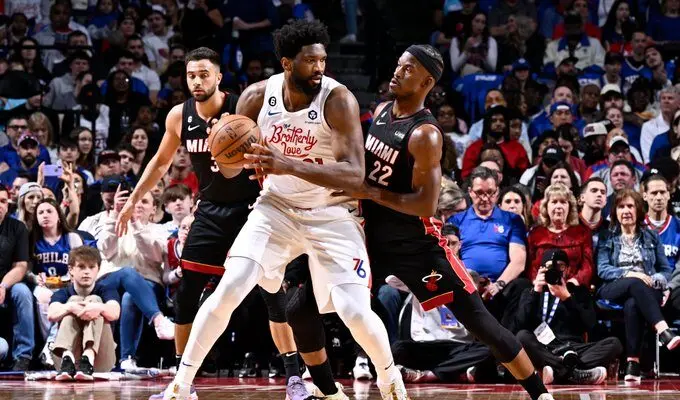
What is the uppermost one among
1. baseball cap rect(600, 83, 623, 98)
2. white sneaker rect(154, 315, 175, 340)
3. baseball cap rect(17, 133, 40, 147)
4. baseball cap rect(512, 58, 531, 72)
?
baseball cap rect(512, 58, 531, 72)

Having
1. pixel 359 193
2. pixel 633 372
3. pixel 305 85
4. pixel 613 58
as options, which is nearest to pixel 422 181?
pixel 359 193

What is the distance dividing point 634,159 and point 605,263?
268 cm

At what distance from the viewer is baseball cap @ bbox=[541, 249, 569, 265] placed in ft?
29.7

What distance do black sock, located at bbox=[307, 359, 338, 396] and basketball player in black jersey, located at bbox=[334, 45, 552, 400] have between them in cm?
67

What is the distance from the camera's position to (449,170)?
35.7ft

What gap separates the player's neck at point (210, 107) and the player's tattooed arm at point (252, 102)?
1.12m

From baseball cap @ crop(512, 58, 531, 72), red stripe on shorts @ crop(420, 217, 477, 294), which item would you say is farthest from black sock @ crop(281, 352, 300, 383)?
baseball cap @ crop(512, 58, 531, 72)

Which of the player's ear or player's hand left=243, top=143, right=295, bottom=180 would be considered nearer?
player's hand left=243, top=143, right=295, bottom=180

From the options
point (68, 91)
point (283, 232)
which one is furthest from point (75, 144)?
point (283, 232)

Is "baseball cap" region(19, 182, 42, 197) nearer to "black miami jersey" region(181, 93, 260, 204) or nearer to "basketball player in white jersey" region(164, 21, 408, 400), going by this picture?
"black miami jersey" region(181, 93, 260, 204)

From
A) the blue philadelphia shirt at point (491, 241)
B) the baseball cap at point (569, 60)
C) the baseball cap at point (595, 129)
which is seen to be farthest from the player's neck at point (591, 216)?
the baseball cap at point (569, 60)

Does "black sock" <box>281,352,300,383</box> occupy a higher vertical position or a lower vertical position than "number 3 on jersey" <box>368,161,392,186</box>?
lower

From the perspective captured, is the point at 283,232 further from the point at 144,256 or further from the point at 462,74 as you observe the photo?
the point at 462,74

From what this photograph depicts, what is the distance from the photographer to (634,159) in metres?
11.9
